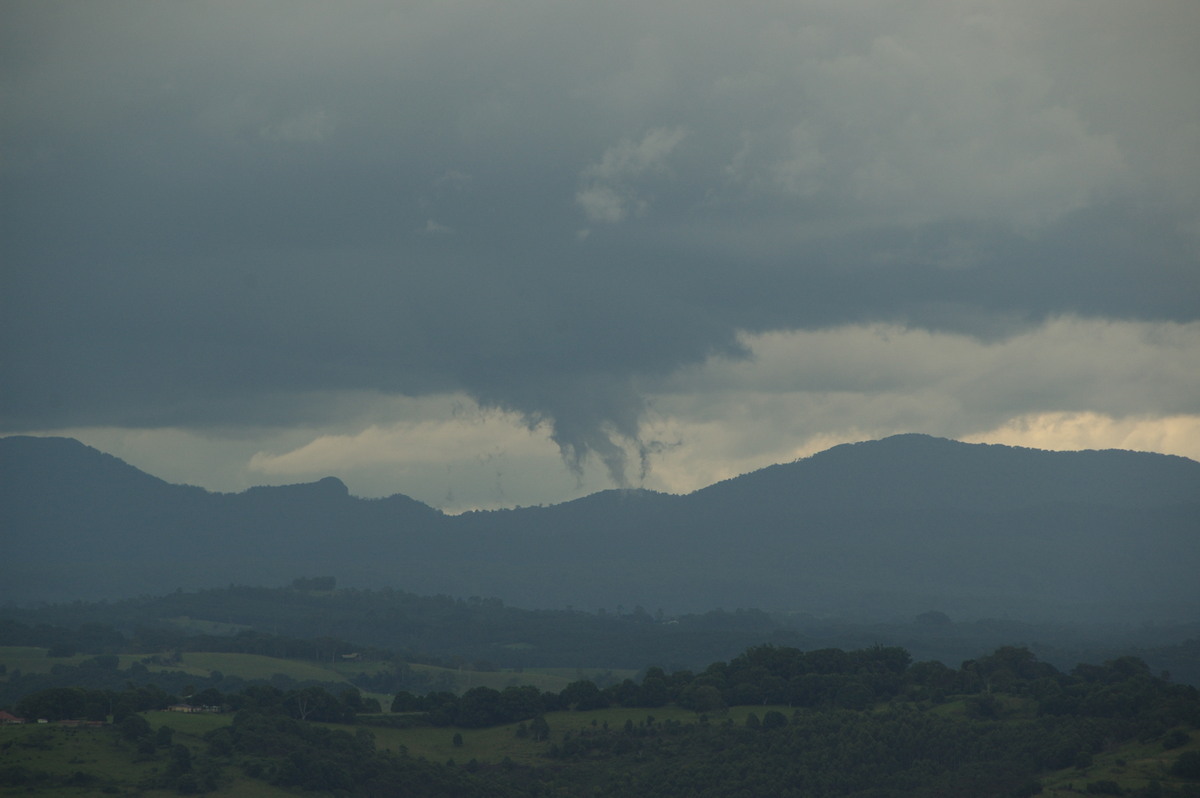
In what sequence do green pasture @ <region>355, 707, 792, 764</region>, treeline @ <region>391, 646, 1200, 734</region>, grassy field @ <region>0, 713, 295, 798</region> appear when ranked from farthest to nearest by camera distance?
treeline @ <region>391, 646, 1200, 734</region> < green pasture @ <region>355, 707, 792, 764</region> < grassy field @ <region>0, 713, 295, 798</region>

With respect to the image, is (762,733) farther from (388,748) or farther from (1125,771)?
(1125,771)

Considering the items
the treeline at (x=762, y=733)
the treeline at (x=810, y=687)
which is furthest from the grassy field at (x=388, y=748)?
the treeline at (x=810, y=687)

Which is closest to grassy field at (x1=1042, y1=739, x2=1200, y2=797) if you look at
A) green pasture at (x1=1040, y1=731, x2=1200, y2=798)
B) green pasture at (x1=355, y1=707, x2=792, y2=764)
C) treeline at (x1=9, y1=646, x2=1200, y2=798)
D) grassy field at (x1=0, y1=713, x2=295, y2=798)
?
green pasture at (x1=1040, y1=731, x2=1200, y2=798)

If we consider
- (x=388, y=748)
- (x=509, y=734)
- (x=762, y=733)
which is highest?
(x=762, y=733)

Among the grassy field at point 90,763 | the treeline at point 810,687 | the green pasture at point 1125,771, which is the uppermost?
the treeline at point 810,687

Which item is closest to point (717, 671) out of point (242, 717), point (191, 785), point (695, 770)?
point (695, 770)

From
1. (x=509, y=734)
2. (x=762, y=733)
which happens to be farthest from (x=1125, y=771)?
(x=509, y=734)

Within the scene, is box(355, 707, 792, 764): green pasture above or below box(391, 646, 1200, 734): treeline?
below

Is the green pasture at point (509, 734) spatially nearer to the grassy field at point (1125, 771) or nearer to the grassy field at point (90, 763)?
the grassy field at point (90, 763)

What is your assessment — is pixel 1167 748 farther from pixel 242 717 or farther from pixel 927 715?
pixel 242 717

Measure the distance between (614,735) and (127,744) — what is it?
49.5 m

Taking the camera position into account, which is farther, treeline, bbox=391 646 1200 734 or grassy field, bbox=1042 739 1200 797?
treeline, bbox=391 646 1200 734

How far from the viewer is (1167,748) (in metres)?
103

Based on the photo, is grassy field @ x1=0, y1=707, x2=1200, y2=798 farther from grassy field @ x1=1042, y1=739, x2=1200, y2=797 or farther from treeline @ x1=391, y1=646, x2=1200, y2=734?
treeline @ x1=391, y1=646, x2=1200, y2=734
